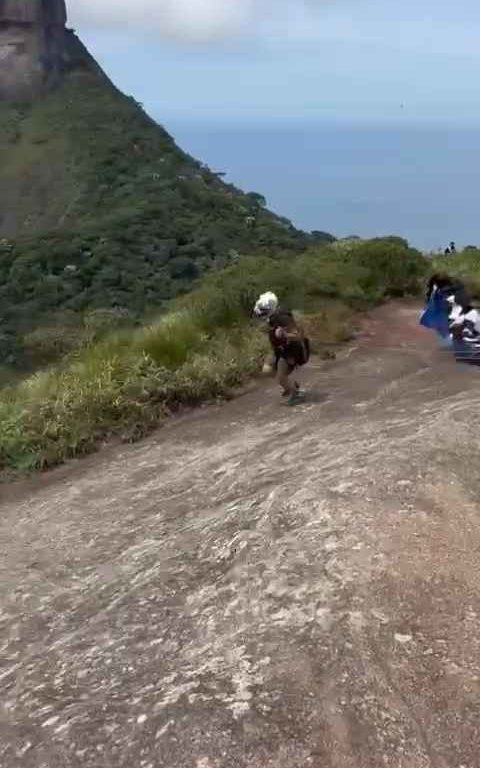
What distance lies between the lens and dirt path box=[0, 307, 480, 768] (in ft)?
12.2

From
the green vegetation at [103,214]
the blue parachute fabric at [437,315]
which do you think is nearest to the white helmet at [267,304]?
the blue parachute fabric at [437,315]

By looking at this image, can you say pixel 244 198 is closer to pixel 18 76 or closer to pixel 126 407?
pixel 18 76

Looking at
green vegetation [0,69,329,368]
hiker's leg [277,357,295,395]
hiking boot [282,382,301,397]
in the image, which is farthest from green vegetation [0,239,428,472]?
green vegetation [0,69,329,368]

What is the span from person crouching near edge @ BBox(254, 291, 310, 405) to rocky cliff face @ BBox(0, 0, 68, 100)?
3319 inches

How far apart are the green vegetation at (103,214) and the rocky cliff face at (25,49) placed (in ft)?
6.00

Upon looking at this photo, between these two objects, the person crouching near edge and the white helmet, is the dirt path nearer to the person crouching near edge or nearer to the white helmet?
the person crouching near edge

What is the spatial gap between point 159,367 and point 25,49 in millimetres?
85312

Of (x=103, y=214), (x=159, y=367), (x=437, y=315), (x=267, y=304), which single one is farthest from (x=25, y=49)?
(x=267, y=304)

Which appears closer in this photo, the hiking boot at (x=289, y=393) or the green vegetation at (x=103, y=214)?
the hiking boot at (x=289, y=393)

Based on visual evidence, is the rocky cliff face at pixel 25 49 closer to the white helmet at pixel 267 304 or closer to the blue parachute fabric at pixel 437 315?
the blue parachute fabric at pixel 437 315

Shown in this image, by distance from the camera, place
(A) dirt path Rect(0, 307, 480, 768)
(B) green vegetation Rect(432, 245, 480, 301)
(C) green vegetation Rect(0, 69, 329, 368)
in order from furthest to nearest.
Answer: (C) green vegetation Rect(0, 69, 329, 368), (B) green vegetation Rect(432, 245, 480, 301), (A) dirt path Rect(0, 307, 480, 768)

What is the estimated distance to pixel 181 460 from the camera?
765 cm

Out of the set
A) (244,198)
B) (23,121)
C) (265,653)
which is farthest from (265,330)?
(23,121)

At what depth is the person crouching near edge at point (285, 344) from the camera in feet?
28.1
